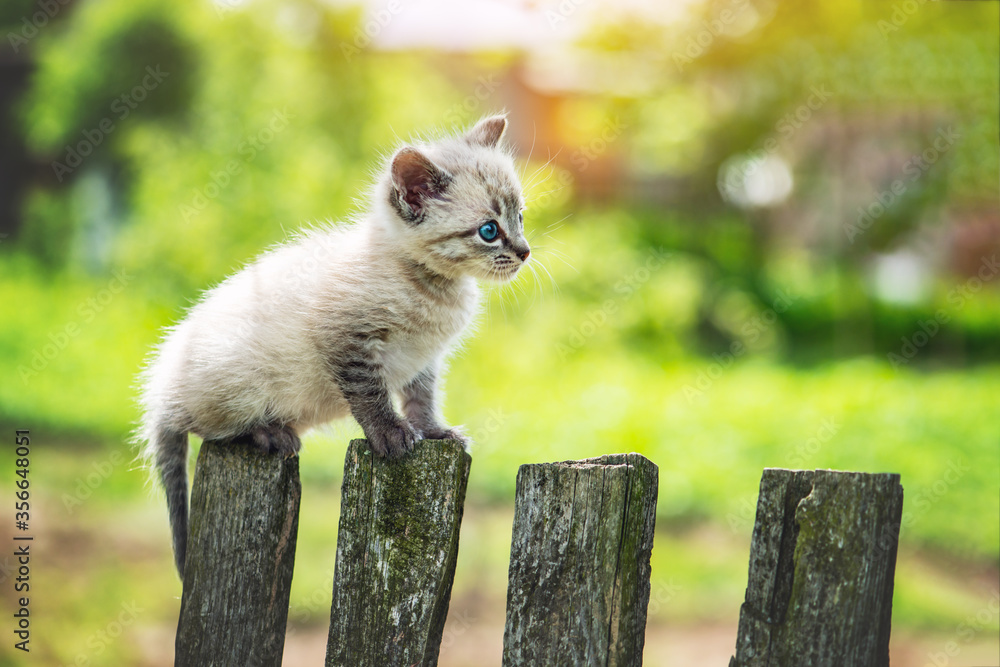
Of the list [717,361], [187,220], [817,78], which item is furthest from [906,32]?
[187,220]

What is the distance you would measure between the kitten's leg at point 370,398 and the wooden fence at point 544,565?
6.7 inches

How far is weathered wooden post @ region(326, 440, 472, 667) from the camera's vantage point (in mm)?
1905

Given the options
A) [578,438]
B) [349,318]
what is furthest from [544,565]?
[578,438]

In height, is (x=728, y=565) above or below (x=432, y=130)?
below

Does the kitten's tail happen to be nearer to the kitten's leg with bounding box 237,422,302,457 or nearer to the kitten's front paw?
the kitten's leg with bounding box 237,422,302,457

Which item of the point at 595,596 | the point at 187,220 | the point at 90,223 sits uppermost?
the point at 90,223

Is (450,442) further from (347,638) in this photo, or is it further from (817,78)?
(817,78)

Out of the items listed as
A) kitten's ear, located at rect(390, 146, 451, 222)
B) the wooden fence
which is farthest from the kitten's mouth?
the wooden fence

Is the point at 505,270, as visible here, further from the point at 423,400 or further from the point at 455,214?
the point at 423,400

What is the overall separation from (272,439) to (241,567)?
1.56 ft

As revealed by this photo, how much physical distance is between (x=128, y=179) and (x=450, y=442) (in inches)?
362

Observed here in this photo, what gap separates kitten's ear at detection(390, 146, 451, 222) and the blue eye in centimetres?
19

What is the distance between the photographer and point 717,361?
33.4ft

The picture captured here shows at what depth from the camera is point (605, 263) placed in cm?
889
